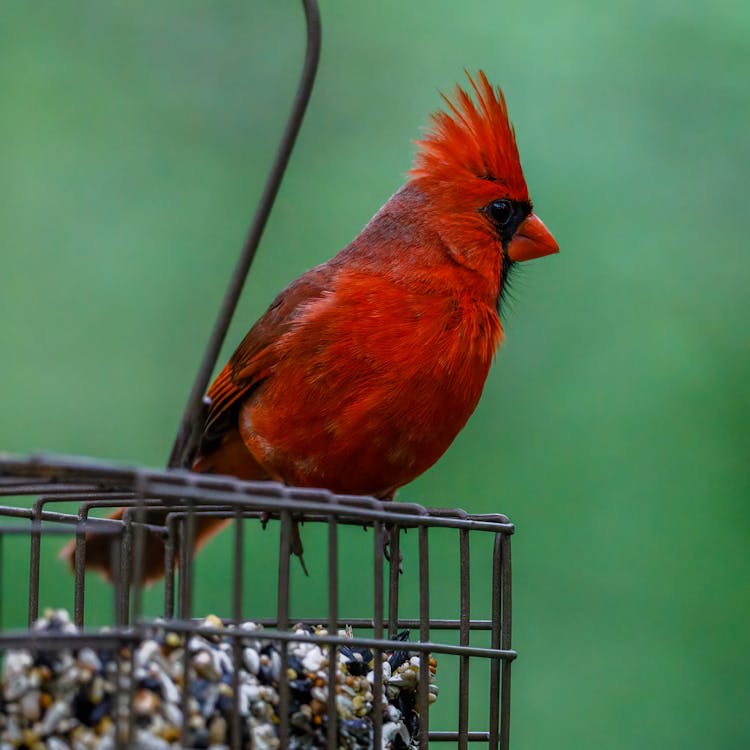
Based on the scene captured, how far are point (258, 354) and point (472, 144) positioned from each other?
0.66 m

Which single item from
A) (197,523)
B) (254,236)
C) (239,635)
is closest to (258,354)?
(197,523)

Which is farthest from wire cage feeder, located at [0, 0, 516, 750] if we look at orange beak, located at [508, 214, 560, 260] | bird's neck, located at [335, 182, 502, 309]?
orange beak, located at [508, 214, 560, 260]

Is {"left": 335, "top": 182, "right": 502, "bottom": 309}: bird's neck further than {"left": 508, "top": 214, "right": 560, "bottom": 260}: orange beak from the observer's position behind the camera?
No

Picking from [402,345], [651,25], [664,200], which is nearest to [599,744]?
[664,200]

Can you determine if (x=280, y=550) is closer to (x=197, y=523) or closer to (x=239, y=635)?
(x=239, y=635)

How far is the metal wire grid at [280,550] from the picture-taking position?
5.45 ft

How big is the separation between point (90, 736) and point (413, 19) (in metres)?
4.42

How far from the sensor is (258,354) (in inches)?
122

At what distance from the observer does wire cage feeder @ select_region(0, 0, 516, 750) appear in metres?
1.69

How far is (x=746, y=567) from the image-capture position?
4715 millimetres

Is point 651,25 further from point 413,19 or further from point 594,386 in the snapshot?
point 594,386

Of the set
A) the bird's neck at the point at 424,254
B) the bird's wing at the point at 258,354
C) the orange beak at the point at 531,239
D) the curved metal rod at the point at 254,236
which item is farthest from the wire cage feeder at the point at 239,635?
the orange beak at the point at 531,239

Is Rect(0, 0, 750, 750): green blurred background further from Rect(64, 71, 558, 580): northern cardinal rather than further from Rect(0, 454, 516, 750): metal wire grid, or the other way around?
Rect(0, 454, 516, 750): metal wire grid

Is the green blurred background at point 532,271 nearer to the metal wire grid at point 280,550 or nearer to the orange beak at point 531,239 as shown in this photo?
the orange beak at point 531,239
